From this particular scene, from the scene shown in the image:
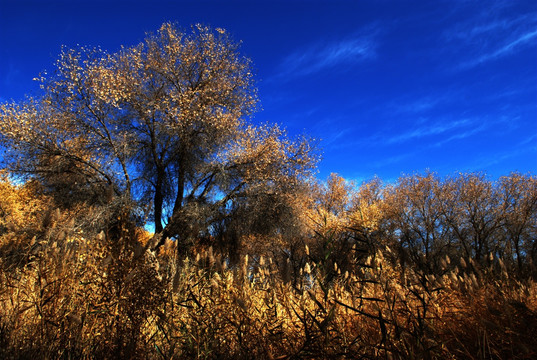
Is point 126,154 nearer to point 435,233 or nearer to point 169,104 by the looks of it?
point 169,104

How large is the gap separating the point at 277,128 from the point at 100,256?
17.9 metres

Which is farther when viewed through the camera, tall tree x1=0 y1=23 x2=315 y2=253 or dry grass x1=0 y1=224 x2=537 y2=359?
tall tree x1=0 y1=23 x2=315 y2=253

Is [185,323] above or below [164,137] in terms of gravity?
below

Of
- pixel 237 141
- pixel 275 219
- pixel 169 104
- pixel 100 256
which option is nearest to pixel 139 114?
pixel 169 104

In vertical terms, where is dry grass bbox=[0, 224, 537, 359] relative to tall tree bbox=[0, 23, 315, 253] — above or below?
below

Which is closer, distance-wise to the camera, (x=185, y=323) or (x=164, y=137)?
(x=185, y=323)

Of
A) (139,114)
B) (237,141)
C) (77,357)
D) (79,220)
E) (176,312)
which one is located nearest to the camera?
(77,357)

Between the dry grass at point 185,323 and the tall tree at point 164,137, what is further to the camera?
the tall tree at point 164,137

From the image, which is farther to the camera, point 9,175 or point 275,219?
point 275,219

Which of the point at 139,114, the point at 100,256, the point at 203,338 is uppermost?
the point at 139,114

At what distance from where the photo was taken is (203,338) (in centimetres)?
238

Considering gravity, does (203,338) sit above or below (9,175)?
below

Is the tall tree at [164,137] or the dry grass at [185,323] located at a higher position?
the tall tree at [164,137]

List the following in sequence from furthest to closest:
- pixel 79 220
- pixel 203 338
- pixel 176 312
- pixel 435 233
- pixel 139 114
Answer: pixel 435 233, pixel 139 114, pixel 79 220, pixel 176 312, pixel 203 338
